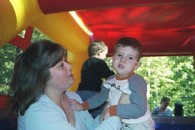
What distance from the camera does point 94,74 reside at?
2967 mm

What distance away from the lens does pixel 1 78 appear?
345 centimetres

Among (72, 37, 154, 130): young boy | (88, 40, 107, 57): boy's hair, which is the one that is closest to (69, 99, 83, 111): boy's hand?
(72, 37, 154, 130): young boy

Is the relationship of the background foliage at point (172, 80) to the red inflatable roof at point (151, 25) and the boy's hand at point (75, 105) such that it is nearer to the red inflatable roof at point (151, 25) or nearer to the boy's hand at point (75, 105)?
the red inflatable roof at point (151, 25)

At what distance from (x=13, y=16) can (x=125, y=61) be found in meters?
0.91

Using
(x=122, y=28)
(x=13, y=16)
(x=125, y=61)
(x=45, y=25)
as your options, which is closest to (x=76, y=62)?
(x=122, y=28)

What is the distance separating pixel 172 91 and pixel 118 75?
36.1 ft

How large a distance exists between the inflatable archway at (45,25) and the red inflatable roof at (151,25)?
27 centimetres

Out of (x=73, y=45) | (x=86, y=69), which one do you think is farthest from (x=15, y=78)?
(x=73, y=45)

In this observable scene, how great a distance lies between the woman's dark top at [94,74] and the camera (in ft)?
9.62


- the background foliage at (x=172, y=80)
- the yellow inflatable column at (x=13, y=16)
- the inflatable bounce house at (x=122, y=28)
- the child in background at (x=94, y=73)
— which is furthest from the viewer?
the background foliage at (x=172, y=80)

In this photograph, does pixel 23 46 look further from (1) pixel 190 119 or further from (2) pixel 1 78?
(1) pixel 190 119

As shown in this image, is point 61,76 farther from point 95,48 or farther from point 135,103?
point 95,48

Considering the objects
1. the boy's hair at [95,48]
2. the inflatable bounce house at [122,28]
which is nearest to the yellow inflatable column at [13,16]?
the boy's hair at [95,48]

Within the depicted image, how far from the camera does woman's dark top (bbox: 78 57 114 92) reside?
2.93m
